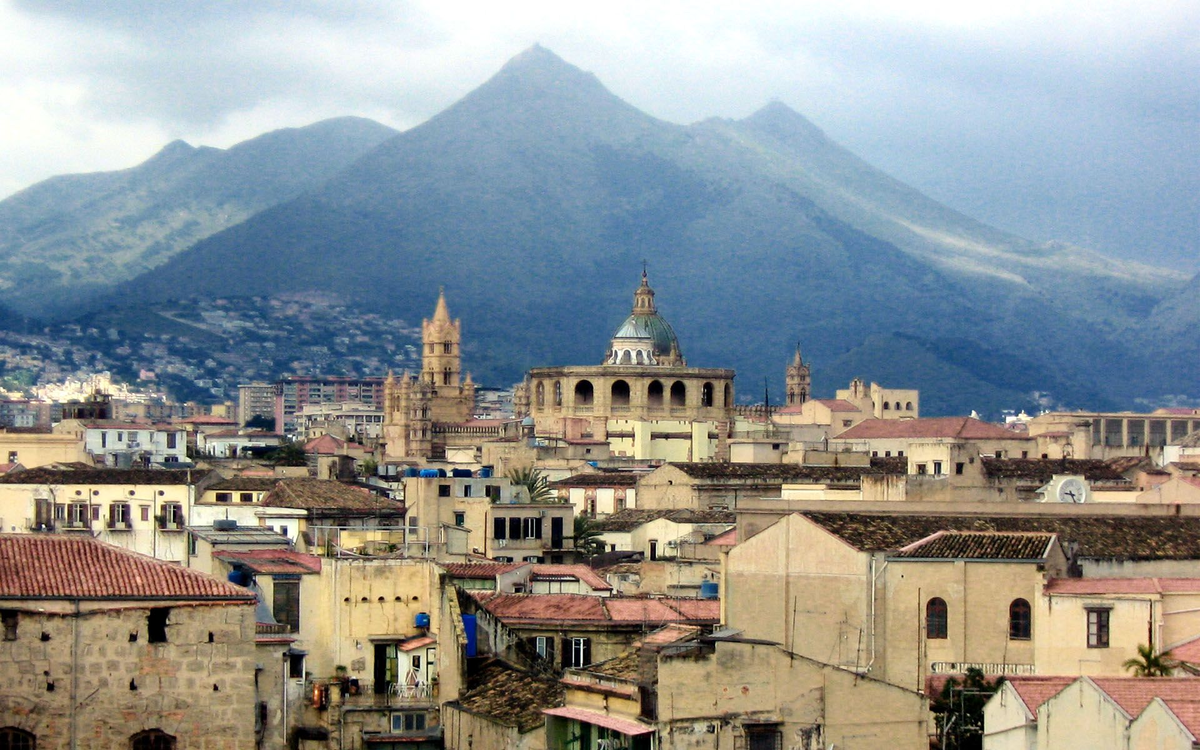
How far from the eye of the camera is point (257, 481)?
6469cm

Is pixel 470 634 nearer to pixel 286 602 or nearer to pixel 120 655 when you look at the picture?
pixel 286 602

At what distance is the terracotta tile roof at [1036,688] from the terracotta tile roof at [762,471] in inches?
1601

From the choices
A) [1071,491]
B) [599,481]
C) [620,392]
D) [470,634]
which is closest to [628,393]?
[620,392]

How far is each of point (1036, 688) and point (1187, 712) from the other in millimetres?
3262

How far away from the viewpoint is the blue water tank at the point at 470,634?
→ 1419 inches

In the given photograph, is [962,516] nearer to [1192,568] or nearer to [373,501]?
[1192,568]

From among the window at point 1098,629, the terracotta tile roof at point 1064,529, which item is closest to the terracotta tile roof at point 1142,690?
the window at point 1098,629

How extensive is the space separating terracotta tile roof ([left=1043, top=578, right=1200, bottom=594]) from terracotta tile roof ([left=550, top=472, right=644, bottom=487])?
43.2m

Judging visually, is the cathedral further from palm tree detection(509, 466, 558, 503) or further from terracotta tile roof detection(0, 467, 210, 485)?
terracotta tile roof detection(0, 467, 210, 485)

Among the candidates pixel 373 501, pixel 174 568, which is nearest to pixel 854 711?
pixel 174 568

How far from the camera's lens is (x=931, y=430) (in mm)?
106438

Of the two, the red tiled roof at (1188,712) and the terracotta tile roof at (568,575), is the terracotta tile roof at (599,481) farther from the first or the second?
the red tiled roof at (1188,712)

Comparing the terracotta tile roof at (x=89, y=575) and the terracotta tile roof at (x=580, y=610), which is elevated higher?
the terracotta tile roof at (x=89, y=575)

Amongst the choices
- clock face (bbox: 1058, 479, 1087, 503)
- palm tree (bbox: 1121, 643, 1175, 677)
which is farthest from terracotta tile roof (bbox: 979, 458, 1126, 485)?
palm tree (bbox: 1121, 643, 1175, 677)
